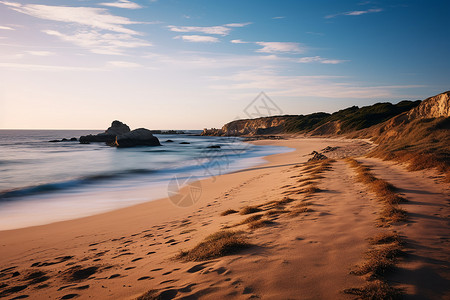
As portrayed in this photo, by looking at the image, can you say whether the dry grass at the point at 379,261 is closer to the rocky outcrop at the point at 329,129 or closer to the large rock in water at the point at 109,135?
the rocky outcrop at the point at 329,129

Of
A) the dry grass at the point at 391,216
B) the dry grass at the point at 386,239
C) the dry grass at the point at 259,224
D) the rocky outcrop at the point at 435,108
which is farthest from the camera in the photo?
the rocky outcrop at the point at 435,108

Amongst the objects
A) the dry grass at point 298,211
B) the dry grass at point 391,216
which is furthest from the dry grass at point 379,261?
the dry grass at point 298,211

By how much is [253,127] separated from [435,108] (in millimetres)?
109891

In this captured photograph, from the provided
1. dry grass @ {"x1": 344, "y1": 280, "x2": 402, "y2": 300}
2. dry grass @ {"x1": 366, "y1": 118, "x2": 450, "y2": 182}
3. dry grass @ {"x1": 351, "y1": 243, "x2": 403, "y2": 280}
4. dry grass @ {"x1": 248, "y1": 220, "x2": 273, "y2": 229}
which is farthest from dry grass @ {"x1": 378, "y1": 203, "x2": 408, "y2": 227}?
dry grass @ {"x1": 366, "y1": 118, "x2": 450, "y2": 182}

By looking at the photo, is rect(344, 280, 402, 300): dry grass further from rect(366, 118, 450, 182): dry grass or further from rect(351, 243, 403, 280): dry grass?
rect(366, 118, 450, 182): dry grass

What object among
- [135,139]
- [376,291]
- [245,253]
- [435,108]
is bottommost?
[245,253]

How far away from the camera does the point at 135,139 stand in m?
57.8

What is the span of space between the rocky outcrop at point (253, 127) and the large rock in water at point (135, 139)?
67826 millimetres

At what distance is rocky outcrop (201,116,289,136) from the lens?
388ft

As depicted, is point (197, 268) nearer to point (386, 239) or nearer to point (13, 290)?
point (386, 239)

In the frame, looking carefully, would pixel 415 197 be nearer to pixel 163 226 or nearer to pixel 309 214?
pixel 309 214

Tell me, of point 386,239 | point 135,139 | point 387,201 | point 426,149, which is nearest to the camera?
point 386,239

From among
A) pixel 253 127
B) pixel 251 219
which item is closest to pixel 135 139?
pixel 251 219

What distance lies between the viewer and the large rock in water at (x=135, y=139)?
5672 cm
